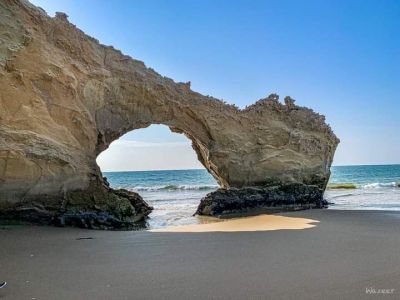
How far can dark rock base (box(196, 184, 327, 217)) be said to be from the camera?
13555mm

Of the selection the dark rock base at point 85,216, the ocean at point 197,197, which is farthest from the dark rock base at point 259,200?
the dark rock base at point 85,216

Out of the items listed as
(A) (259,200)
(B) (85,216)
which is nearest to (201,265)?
(B) (85,216)

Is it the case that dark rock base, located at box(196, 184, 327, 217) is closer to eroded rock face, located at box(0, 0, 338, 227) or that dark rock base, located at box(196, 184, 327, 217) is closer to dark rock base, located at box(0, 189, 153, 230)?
eroded rock face, located at box(0, 0, 338, 227)

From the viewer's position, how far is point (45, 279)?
14.3 feet

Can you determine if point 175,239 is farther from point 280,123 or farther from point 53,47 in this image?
point 280,123

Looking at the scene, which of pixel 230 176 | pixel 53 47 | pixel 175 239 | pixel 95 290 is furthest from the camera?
pixel 230 176

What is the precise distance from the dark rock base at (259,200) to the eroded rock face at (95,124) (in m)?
0.21

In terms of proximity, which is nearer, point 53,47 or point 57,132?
point 57,132

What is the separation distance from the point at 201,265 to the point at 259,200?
30.9ft

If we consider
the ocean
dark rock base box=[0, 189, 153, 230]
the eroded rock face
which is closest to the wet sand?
dark rock base box=[0, 189, 153, 230]

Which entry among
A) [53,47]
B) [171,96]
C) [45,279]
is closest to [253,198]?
[171,96]

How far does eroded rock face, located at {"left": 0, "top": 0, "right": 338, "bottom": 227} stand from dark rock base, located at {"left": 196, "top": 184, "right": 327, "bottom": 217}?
0.68 feet

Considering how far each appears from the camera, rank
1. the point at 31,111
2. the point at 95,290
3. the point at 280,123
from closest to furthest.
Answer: the point at 95,290 < the point at 31,111 < the point at 280,123

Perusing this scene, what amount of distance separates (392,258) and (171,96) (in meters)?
10.2
